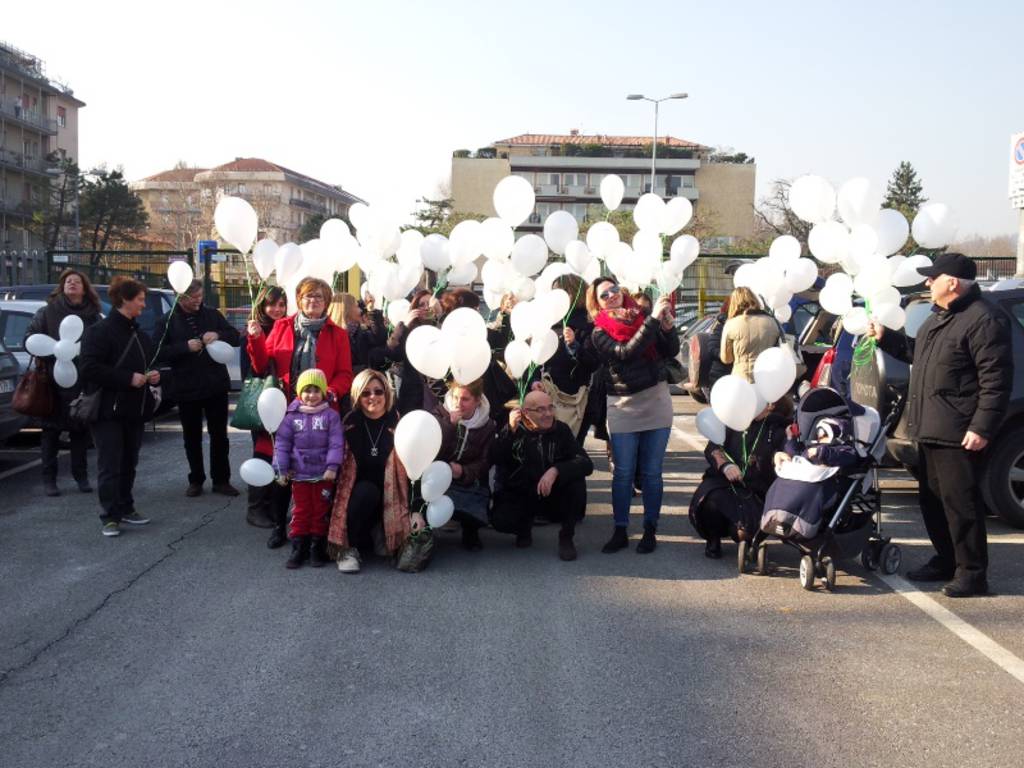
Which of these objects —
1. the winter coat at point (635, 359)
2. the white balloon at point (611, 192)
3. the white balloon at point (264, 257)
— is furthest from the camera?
the white balloon at point (611, 192)

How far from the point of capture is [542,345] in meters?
6.44

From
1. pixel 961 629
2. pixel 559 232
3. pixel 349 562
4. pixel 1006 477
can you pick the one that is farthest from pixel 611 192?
pixel 961 629

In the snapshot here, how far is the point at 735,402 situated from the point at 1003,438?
7.94ft

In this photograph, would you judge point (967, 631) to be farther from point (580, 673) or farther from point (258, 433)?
point (258, 433)

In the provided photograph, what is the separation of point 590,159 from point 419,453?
262 feet

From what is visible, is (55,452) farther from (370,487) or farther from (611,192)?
(611,192)

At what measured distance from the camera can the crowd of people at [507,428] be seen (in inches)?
215

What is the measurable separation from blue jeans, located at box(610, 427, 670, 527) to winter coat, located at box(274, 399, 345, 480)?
1.86 meters

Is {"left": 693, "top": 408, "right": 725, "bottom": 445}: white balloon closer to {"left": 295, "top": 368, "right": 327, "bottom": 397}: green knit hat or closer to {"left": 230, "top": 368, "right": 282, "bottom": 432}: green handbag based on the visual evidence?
{"left": 295, "top": 368, "right": 327, "bottom": 397}: green knit hat

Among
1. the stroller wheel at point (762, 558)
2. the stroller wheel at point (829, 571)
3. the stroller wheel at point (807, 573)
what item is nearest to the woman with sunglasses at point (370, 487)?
the stroller wheel at point (762, 558)

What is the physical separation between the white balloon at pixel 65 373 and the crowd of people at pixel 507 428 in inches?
36.3

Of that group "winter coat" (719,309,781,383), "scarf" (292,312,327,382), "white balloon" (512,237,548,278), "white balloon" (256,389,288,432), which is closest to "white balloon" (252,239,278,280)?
"scarf" (292,312,327,382)

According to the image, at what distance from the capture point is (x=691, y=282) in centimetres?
1795

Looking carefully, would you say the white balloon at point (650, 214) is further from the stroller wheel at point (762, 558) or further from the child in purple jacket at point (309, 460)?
the child in purple jacket at point (309, 460)
